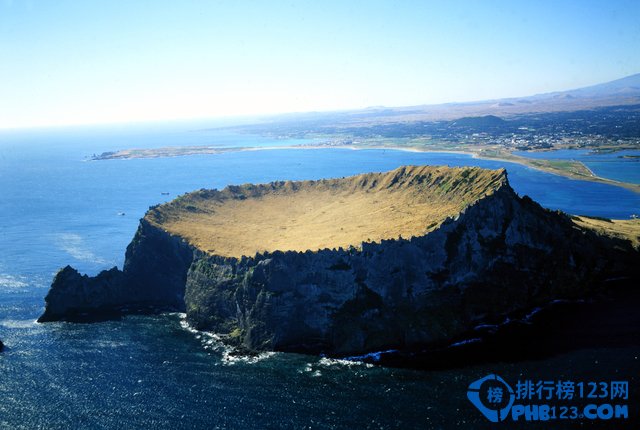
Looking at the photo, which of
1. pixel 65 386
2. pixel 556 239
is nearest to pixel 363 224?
pixel 556 239

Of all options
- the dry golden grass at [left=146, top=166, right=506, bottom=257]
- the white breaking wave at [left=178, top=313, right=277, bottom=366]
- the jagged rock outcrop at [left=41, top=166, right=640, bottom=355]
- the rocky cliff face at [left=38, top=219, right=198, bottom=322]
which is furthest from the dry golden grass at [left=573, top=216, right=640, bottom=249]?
the rocky cliff face at [left=38, top=219, right=198, bottom=322]

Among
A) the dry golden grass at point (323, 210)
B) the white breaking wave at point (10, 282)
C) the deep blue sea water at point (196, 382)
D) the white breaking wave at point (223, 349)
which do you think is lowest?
the white breaking wave at point (223, 349)

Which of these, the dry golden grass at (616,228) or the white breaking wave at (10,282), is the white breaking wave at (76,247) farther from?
the dry golden grass at (616,228)

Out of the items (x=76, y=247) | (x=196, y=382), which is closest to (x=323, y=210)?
(x=196, y=382)

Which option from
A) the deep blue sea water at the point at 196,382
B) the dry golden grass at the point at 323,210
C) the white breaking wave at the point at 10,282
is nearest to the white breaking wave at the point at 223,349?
the deep blue sea water at the point at 196,382

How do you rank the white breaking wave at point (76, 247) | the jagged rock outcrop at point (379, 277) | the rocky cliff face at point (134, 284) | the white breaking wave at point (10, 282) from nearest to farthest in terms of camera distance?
the jagged rock outcrop at point (379, 277) < the rocky cliff face at point (134, 284) < the white breaking wave at point (10, 282) < the white breaking wave at point (76, 247)

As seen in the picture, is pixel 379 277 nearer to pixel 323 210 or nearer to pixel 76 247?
pixel 323 210

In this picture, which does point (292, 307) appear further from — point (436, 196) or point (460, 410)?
point (436, 196)
